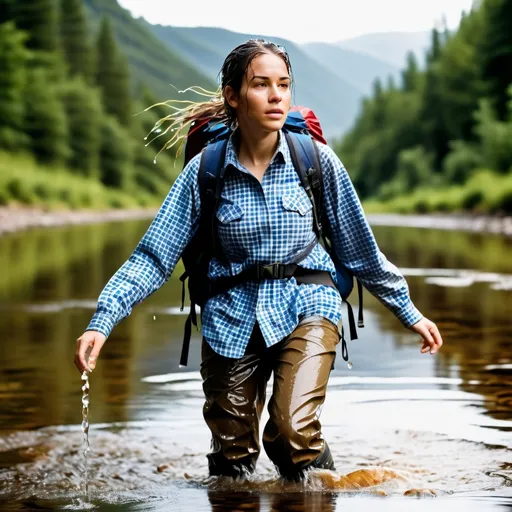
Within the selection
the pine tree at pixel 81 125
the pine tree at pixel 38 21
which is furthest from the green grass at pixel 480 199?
the pine tree at pixel 38 21

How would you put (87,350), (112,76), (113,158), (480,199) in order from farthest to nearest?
(112,76)
(113,158)
(480,199)
(87,350)

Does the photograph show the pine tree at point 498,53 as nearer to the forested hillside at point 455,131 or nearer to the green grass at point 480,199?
the forested hillside at point 455,131

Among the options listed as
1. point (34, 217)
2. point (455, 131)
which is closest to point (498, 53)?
point (455, 131)

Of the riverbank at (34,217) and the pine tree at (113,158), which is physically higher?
the pine tree at (113,158)

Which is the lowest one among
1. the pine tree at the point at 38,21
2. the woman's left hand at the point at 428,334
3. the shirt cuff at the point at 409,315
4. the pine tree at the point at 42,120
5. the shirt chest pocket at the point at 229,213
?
the woman's left hand at the point at 428,334

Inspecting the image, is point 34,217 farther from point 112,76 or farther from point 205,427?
point 112,76

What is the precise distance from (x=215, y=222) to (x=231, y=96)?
1.71 feet

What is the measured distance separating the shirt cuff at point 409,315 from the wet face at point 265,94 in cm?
93

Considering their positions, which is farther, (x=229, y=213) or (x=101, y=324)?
(x=229, y=213)

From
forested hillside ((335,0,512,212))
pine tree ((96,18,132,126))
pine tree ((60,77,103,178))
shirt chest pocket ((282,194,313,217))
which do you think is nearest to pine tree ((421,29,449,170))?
forested hillside ((335,0,512,212))

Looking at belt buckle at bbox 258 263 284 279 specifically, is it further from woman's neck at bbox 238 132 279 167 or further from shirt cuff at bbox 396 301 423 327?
shirt cuff at bbox 396 301 423 327

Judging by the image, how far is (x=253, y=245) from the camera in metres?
5.27

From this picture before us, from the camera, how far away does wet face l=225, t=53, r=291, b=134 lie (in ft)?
17.2

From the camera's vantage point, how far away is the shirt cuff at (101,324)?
5008 millimetres
